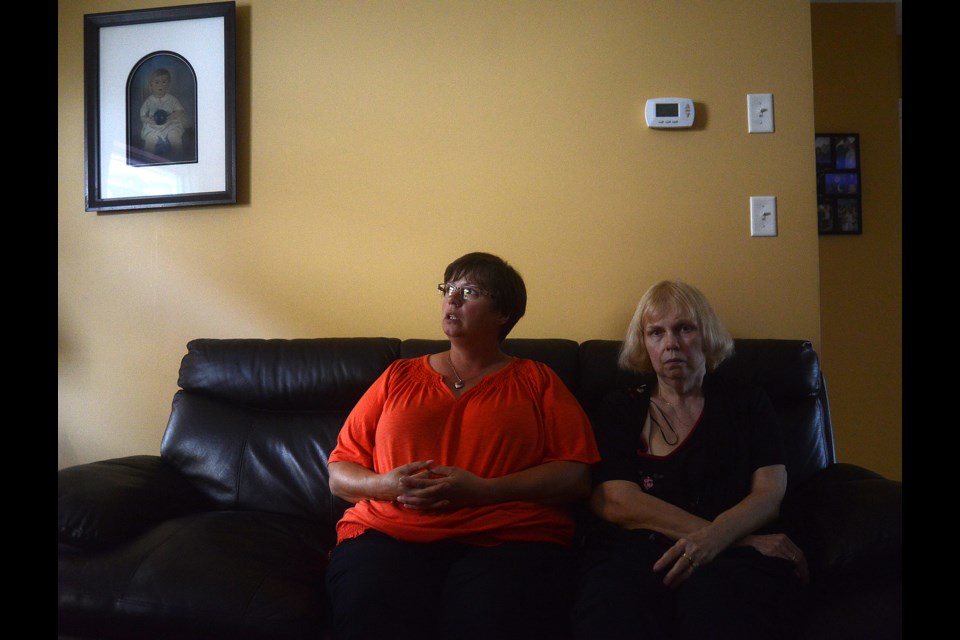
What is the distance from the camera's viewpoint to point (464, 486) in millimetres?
1349

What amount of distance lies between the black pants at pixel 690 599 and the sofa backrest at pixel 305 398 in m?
0.54

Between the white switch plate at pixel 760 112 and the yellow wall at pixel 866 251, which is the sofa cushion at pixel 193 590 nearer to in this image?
A: the white switch plate at pixel 760 112

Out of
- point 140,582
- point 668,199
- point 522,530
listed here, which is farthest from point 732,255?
point 140,582

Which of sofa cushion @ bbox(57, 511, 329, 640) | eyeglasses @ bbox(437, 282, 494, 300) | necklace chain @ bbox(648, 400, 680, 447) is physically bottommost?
sofa cushion @ bbox(57, 511, 329, 640)

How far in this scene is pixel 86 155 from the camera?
225cm

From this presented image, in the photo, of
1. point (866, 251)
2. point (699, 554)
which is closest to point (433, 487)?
point (699, 554)

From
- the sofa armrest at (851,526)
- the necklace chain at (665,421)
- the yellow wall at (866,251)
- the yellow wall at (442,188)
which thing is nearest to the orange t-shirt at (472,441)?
the necklace chain at (665,421)

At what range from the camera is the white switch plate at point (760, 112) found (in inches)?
80.1

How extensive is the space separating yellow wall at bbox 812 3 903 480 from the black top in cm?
156

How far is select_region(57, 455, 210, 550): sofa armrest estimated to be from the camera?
140cm

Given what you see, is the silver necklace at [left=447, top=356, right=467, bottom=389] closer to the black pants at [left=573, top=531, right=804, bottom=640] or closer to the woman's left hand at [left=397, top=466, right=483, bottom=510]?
the woman's left hand at [left=397, top=466, right=483, bottom=510]

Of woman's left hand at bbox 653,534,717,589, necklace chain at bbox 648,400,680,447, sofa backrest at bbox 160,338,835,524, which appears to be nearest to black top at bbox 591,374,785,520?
necklace chain at bbox 648,400,680,447
